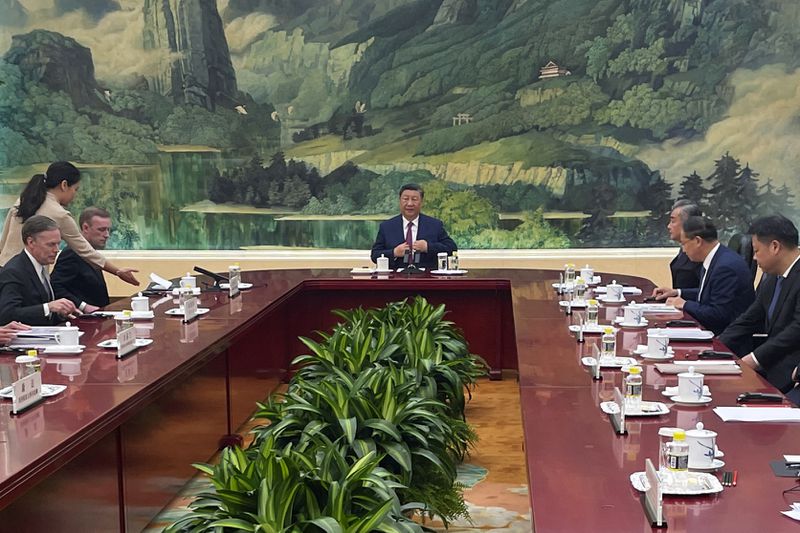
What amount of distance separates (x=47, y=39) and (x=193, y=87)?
1.54 metres

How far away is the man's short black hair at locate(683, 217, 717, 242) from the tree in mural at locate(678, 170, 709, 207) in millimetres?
4010

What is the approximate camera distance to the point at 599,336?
4473 mm

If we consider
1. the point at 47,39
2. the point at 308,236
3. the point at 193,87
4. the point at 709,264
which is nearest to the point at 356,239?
the point at 308,236

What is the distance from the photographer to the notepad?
2922 mm

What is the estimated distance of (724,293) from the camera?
17.7 ft

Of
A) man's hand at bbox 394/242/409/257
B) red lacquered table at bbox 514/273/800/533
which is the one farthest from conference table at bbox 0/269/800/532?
man's hand at bbox 394/242/409/257

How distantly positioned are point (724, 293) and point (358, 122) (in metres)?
5.06

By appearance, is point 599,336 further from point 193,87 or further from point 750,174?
point 193,87

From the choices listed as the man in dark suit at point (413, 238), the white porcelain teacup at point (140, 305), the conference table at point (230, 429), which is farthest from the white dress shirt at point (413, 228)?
the white porcelain teacup at point (140, 305)

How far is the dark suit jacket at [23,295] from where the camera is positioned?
468 centimetres

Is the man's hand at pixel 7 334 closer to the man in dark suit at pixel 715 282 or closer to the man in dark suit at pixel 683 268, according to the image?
the man in dark suit at pixel 715 282

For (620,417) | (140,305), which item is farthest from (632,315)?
(140,305)

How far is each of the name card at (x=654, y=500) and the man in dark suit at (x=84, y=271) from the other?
4316 mm

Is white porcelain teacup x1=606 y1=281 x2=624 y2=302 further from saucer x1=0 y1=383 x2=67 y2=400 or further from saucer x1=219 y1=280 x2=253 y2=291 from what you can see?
saucer x1=0 y1=383 x2=67 y2=400
